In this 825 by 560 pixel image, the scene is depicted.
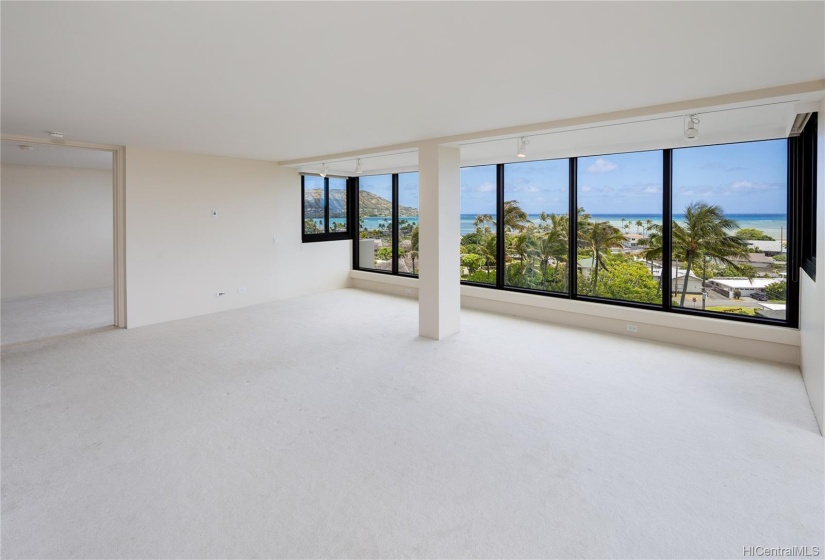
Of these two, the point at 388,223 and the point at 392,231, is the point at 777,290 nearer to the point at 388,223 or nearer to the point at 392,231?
the point at 392,231

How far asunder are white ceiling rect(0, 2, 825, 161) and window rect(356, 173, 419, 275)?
13.5 ft

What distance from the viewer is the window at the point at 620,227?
5348 millimetres

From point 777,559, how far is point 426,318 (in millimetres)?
3742

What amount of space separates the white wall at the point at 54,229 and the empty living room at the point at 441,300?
4.8 inches

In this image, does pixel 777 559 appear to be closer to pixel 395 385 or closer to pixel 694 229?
pixel 395 385

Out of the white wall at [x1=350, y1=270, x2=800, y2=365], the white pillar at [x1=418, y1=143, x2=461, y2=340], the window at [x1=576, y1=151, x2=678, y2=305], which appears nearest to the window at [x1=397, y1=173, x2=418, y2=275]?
the white wall at [x1=350, y1=270, x2=800, y2=365]

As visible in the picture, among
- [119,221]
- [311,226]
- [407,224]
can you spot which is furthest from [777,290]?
[119,221]

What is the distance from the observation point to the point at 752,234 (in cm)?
468

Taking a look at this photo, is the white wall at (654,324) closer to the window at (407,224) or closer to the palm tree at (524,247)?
the palm tree at (524,247)

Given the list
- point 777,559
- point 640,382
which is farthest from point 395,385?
point 777,559

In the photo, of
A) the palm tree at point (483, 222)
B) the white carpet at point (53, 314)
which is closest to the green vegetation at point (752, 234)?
the palm tree at point (483, 222)

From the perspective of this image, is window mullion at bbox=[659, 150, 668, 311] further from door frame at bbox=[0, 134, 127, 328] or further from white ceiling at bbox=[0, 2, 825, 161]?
door frame at bbox=[0, 134, 127, 328]

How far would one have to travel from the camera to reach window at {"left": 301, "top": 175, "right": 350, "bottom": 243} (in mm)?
7945

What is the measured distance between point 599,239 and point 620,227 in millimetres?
299
